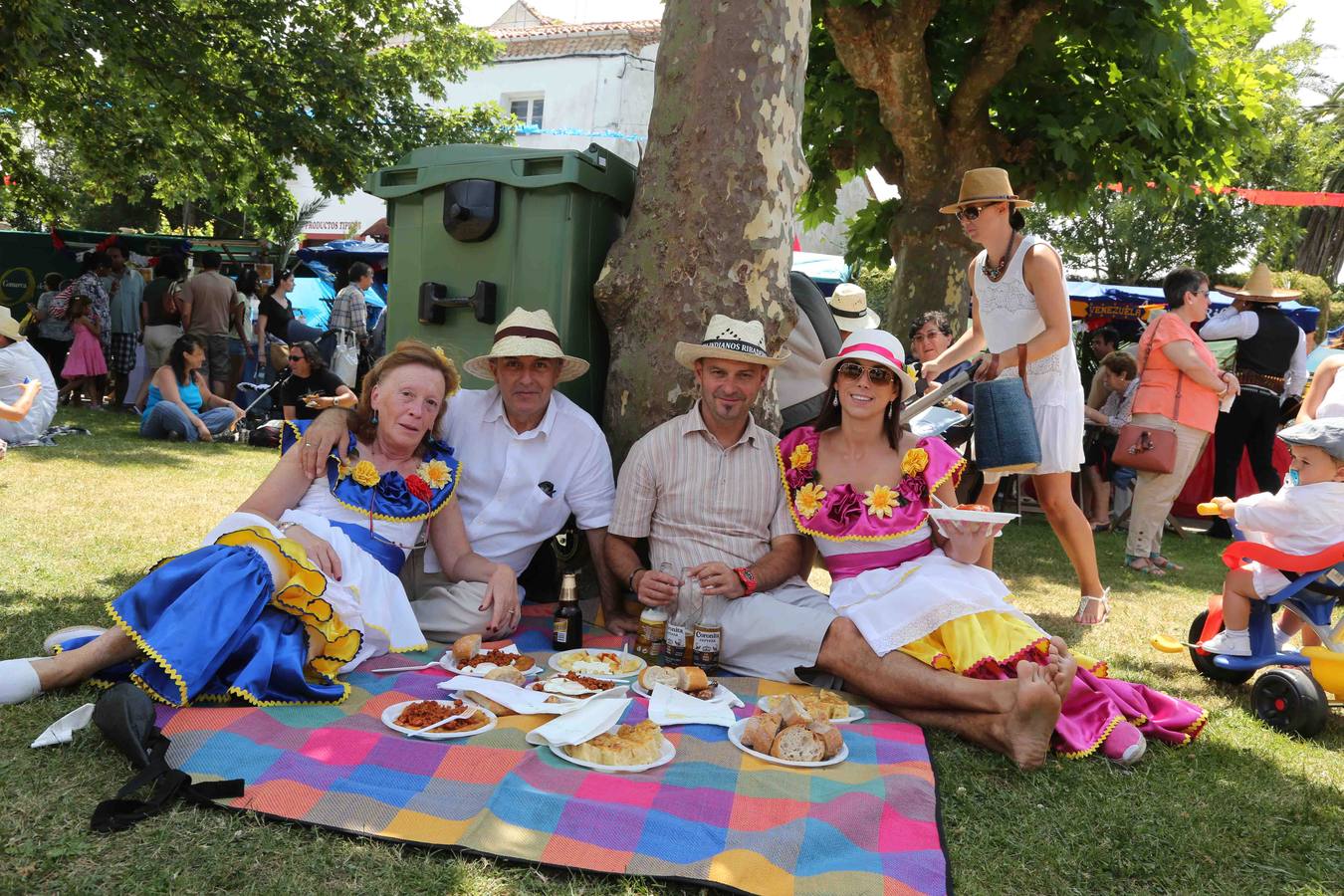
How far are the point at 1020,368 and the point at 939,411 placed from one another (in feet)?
7.90

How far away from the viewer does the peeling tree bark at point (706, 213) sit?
4.71 metres

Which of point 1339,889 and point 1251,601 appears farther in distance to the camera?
point 1251,601

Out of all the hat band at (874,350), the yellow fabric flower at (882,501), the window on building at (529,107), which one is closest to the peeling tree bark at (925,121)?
the hat band at (874,350)

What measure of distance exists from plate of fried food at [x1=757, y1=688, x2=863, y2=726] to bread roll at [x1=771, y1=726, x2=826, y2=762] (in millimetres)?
183

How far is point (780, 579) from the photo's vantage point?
3.98 meters

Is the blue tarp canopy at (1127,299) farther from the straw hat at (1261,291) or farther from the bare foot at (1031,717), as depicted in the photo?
the bare foot at (1031,717)

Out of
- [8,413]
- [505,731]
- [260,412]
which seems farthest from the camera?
[260,412]

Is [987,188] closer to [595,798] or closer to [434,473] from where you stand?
[434,473]

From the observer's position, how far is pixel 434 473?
3.96 meters

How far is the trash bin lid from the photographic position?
4.69 meters

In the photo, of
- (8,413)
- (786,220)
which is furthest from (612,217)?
(8,413)

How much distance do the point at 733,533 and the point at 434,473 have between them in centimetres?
122

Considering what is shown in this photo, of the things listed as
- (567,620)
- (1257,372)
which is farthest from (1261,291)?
(567,620)

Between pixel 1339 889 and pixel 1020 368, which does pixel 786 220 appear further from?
pixel 1339 889
